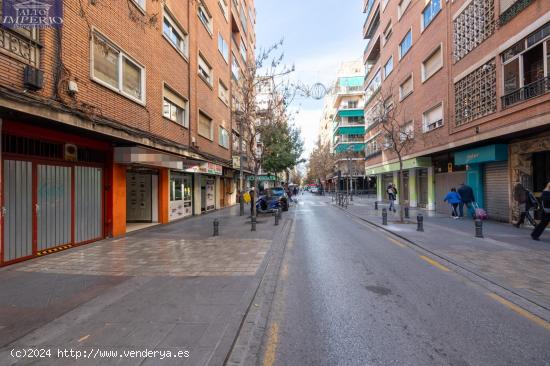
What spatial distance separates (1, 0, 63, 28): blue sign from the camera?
5629mm

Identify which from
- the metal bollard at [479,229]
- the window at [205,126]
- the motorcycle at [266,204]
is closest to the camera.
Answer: the metal bollard at [479,229]

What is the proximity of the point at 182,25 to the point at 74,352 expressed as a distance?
15.3 meters

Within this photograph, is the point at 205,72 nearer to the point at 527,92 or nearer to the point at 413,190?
the point at 527,92

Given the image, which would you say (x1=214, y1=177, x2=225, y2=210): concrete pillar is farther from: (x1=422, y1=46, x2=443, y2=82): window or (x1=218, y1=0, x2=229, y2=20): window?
(x1=422, y1=46, x2=443, y2=82): window

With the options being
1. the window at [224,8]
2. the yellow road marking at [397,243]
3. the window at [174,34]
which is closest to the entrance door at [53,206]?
the window at [174,34]

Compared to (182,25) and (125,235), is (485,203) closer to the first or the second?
(125,235)

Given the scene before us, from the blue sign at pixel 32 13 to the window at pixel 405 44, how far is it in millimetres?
20482

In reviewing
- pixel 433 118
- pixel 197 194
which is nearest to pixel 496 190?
pixel 433 118

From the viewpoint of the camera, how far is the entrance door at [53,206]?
6961 millimetres

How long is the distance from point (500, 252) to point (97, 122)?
1076 centimetres

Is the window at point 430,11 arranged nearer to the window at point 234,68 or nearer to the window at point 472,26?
the window at point 472,26

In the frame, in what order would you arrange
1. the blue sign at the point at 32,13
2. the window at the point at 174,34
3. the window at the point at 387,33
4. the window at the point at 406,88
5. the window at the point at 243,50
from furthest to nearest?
the window at the point at 243,50 → the window at the point at 387,33 → the window at the point at 406,88 → the window at the point at 174,34 → the blue sign at the point at 32,13

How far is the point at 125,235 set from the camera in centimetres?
990

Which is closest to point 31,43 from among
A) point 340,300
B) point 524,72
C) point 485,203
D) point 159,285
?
point 159,285
